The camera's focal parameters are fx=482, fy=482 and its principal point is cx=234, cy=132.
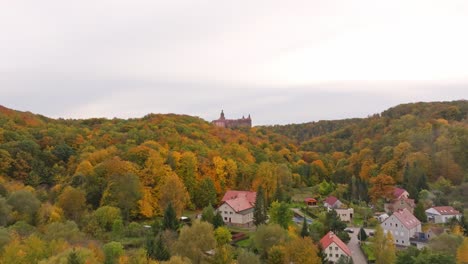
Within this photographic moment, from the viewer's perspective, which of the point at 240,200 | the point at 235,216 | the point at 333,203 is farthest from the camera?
the point at 333,203

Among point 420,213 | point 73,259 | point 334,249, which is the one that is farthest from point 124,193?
point 420,213

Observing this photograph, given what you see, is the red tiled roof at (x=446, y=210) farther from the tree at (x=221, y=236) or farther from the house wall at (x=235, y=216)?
the tree at (x=221, y=236)

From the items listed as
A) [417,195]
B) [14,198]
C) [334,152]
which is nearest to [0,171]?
[14,198]

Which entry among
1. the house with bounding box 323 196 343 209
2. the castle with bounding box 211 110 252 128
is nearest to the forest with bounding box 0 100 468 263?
the house with bounding box 323 196 343 209

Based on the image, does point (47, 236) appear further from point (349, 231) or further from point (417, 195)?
point (417, 195)

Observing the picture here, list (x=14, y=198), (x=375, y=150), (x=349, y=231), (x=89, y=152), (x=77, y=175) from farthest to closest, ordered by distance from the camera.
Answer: (x=375, y=150), (x=89, y=152), (x=77, y=175), (x=349, y=231), (x=14, y=198)

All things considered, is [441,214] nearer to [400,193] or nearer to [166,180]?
[400,193]

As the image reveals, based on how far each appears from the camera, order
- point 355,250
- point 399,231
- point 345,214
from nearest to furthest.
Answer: point 355,250 → point 399,231 → point 345,214
